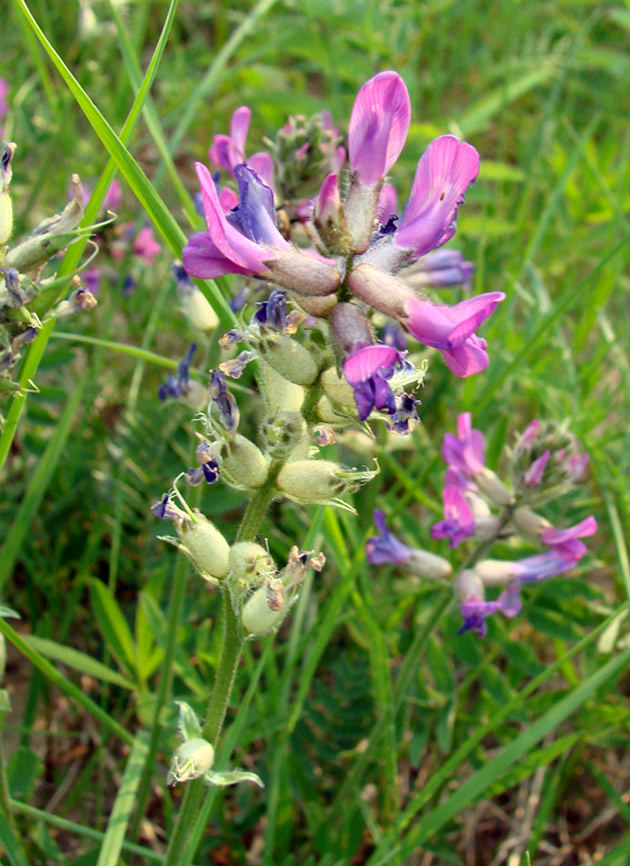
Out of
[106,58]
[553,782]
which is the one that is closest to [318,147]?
[553,782]

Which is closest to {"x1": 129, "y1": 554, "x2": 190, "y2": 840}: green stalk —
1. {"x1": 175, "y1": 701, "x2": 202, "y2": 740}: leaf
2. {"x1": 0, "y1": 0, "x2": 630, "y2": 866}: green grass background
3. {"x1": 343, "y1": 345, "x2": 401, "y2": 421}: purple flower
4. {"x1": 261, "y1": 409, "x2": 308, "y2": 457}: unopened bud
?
{"x1": 0, "y1": 0, "x2": 630, "y2": 866}: green grass background

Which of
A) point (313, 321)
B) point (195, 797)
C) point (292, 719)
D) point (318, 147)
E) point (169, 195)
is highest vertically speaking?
point (318, 147)

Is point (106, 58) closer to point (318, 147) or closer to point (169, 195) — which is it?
point (169, 195)

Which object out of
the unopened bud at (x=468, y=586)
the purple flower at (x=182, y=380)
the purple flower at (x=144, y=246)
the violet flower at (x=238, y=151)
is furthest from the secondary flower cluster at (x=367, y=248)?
the purple flower at (x=144, y=246)

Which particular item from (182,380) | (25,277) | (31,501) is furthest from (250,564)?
(31,501)

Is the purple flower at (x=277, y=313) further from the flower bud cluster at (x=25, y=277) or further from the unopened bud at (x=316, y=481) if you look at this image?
the flower bud cluster at (x=25, y=277)
